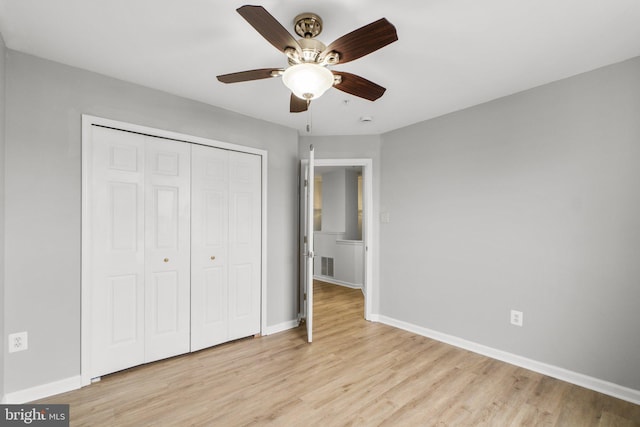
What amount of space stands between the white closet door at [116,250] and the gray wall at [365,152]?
79.5 inches

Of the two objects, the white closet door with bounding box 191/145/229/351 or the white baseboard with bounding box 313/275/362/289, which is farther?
the white baseboard with bounding box 313/275/362/289

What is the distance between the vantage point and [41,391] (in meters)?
2.15

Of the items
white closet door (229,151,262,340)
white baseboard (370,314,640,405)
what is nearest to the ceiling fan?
white closet door (229,151,262,340)

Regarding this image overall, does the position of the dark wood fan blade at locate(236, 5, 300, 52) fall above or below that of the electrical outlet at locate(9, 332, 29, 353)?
above

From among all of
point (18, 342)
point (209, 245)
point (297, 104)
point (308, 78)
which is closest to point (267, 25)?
point (308, 78)

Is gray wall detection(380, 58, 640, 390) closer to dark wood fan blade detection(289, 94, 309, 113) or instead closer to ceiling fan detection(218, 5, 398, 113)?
ceiling fan detection(218, 5, 398, 113)

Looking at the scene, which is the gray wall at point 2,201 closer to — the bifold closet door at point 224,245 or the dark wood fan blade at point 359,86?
the bifold closet door at point 224,245

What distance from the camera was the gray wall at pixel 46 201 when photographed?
82.0 inches

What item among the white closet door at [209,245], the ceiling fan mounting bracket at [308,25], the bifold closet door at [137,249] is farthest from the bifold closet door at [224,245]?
the ceiling fan mounting bracket at [308,25]

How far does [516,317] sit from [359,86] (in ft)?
8.12

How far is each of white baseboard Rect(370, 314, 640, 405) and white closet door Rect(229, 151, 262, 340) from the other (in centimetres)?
182

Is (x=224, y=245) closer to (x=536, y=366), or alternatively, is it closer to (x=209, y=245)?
(x=209, y=245)

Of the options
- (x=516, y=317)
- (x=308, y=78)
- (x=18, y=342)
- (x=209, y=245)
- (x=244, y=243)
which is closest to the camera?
(x=308, y=78)

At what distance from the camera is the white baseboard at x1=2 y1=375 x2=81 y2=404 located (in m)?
2.04
